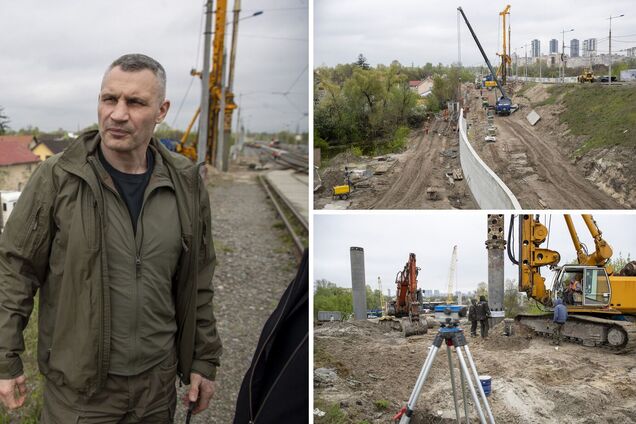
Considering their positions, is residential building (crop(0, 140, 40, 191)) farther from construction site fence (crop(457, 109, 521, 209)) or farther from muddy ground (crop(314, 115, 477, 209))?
construction site fence (crop(457, 109, 521, 209))

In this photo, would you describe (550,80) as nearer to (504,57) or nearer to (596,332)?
(504,57)

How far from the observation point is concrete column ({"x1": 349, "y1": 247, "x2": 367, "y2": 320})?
2.68 metres

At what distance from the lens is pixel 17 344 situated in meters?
2.39

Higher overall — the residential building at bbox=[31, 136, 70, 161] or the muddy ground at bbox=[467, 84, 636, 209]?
the residential building at bbox=[31, 136, 70, 161]

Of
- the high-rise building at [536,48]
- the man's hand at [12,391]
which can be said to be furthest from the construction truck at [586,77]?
the man's hand at [12,391]

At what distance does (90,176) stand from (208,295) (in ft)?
2.68

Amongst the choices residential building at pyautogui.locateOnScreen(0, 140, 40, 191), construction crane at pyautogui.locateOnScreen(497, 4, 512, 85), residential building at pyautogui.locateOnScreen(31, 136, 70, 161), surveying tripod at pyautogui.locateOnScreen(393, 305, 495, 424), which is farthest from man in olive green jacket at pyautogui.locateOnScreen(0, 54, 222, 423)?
residential building at pyautogui.locateOnScreen(0, 140, 40, 191)

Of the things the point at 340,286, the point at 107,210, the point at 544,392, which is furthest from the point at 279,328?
the point at 544,392

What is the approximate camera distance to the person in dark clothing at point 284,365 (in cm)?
252

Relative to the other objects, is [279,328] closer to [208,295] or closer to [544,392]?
[208,295]

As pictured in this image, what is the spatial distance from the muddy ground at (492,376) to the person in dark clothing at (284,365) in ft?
0.60

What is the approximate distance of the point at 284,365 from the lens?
2.60m

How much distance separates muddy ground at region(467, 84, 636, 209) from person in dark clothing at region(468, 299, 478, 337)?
599mm

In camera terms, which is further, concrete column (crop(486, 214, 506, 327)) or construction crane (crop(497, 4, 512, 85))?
concrete column (crop(486, 214, 506, 327))
